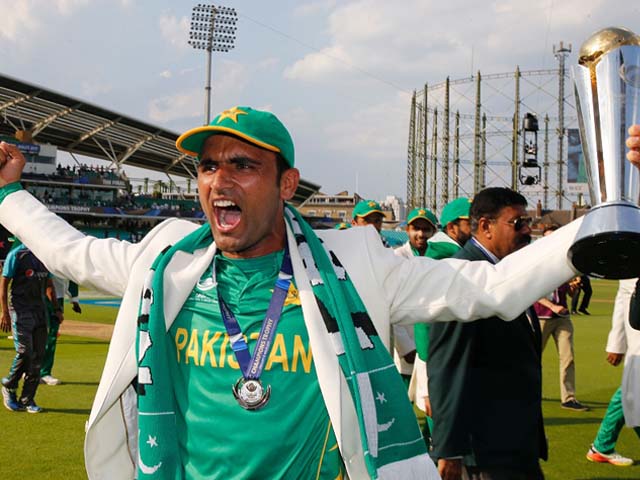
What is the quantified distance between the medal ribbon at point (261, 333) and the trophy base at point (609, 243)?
0.91 m

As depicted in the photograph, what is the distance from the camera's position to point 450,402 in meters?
3.59

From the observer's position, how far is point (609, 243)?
5.97 ft

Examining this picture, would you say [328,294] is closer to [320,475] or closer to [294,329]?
[294,329]

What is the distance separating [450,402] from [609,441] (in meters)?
3.41

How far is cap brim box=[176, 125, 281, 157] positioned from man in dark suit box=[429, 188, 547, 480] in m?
1.74

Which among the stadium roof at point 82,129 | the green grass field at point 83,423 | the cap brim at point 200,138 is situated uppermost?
the stadium roof at point 82,129

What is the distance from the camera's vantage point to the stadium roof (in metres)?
49.9

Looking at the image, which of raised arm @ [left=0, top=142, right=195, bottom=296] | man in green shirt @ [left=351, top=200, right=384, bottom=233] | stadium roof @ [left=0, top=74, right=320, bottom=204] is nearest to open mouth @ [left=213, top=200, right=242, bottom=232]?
raised arm @ [left=0, top=142, right=195, bottom=296]

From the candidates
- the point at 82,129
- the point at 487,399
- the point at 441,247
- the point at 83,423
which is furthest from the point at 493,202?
the point at 82,129

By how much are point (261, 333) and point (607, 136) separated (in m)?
1.19

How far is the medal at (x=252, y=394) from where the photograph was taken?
2.25 m

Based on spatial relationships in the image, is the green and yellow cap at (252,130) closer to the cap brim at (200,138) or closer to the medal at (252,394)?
the cap brim at (200,138)

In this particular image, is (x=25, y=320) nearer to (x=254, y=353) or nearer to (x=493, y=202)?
(x=493, y=202)

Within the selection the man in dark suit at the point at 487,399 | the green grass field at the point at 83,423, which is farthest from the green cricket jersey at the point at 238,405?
the green grass field at the point at 83,423
